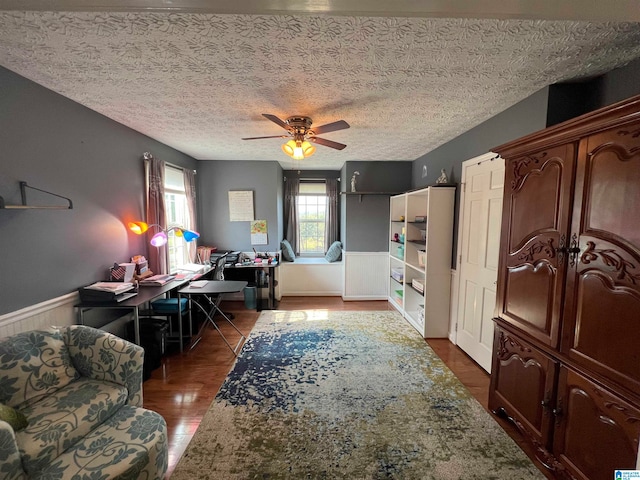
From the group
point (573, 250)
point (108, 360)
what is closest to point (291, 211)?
point (108, 360)

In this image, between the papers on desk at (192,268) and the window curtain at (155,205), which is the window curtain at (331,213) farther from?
the window curtain at (155,205)

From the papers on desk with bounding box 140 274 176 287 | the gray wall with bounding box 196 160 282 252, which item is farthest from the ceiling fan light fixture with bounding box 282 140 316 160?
the gray wall with bounding box 196 160 282 252

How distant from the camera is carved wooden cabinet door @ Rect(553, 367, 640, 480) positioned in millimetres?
1203

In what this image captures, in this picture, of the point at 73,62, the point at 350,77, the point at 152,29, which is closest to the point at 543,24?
the point at 350,77

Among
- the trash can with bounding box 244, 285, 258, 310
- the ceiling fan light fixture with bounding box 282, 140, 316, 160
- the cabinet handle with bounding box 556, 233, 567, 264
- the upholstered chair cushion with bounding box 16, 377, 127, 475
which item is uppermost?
the ceiling fan light fixture with bounding box 282, 140, 316, 160

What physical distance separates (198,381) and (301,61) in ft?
9.10

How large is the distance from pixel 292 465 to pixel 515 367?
161 centimetres

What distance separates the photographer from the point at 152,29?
1.37m

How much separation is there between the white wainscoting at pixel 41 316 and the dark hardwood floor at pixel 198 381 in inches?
35.5

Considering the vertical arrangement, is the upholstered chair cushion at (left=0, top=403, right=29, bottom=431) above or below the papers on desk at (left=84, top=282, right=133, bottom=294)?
below

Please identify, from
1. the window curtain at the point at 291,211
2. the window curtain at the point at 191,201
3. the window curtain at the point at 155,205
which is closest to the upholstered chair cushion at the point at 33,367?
the window curtain at the point at 155,205

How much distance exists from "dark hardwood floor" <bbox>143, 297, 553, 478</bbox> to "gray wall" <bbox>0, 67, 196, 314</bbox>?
1.15 metres

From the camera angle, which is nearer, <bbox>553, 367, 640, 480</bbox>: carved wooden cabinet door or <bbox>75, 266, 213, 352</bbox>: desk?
<bbox>553, 367, 640, 480</bbox>: carved wooden cabinet door

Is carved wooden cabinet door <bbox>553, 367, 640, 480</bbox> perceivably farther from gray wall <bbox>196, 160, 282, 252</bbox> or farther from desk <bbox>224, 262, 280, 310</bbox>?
gray wall <bbox>196, 160, 282, 252</bbox>
